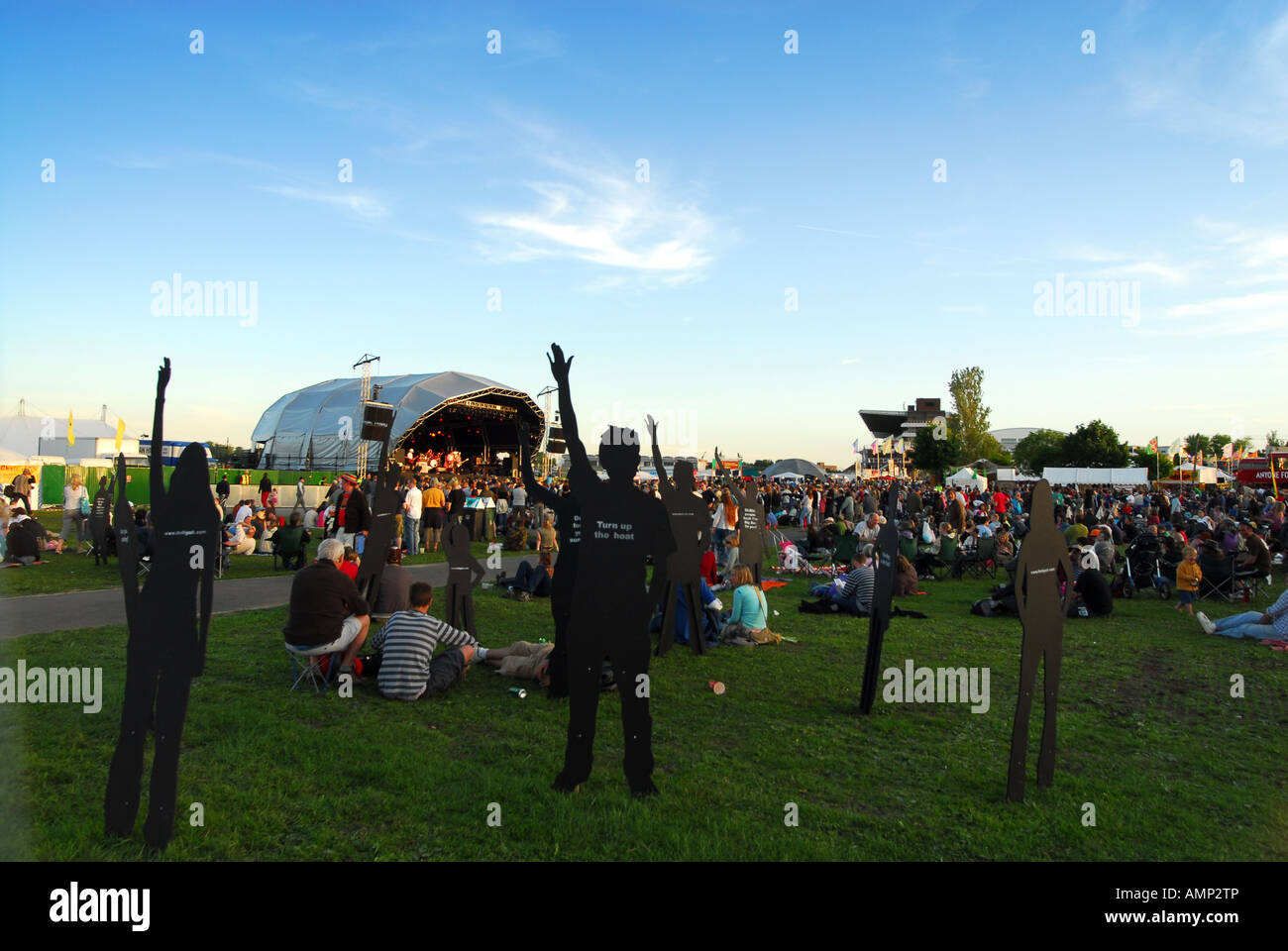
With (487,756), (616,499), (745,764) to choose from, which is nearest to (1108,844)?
(745,764)

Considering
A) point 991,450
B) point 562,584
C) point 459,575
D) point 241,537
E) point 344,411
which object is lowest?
point 241,537

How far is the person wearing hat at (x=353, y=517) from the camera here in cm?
1286

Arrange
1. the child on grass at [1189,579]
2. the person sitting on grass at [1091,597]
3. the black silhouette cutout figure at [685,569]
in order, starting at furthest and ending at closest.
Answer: the child on grass at [1189,579] < the person sitting on grass at [1091,597] < the black silhouette cutout figure at [685,569]

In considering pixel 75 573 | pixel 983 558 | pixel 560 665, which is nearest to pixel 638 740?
pixel 560 665

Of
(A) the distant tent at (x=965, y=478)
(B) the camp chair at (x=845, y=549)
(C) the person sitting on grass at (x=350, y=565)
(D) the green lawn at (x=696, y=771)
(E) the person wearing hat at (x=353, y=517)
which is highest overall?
(A) the distant tent at (x=965, y=478)

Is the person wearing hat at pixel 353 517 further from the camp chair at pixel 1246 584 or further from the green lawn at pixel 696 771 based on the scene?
the camp chair at pixel 1246 584

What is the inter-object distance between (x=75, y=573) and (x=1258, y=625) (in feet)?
59.8

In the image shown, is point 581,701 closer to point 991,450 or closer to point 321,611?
point 321,611

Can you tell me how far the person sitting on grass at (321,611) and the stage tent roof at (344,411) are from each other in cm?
3468

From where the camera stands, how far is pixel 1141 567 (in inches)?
512

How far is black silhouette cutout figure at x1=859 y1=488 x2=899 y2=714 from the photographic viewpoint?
6.39 m

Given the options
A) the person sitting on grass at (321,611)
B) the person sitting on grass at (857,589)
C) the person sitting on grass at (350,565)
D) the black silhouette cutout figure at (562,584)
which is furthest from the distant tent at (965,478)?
the person sitting on grass at (321,611)

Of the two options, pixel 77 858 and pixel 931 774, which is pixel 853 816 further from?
pixel 77 858

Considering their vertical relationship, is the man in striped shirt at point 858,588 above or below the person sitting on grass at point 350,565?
below
